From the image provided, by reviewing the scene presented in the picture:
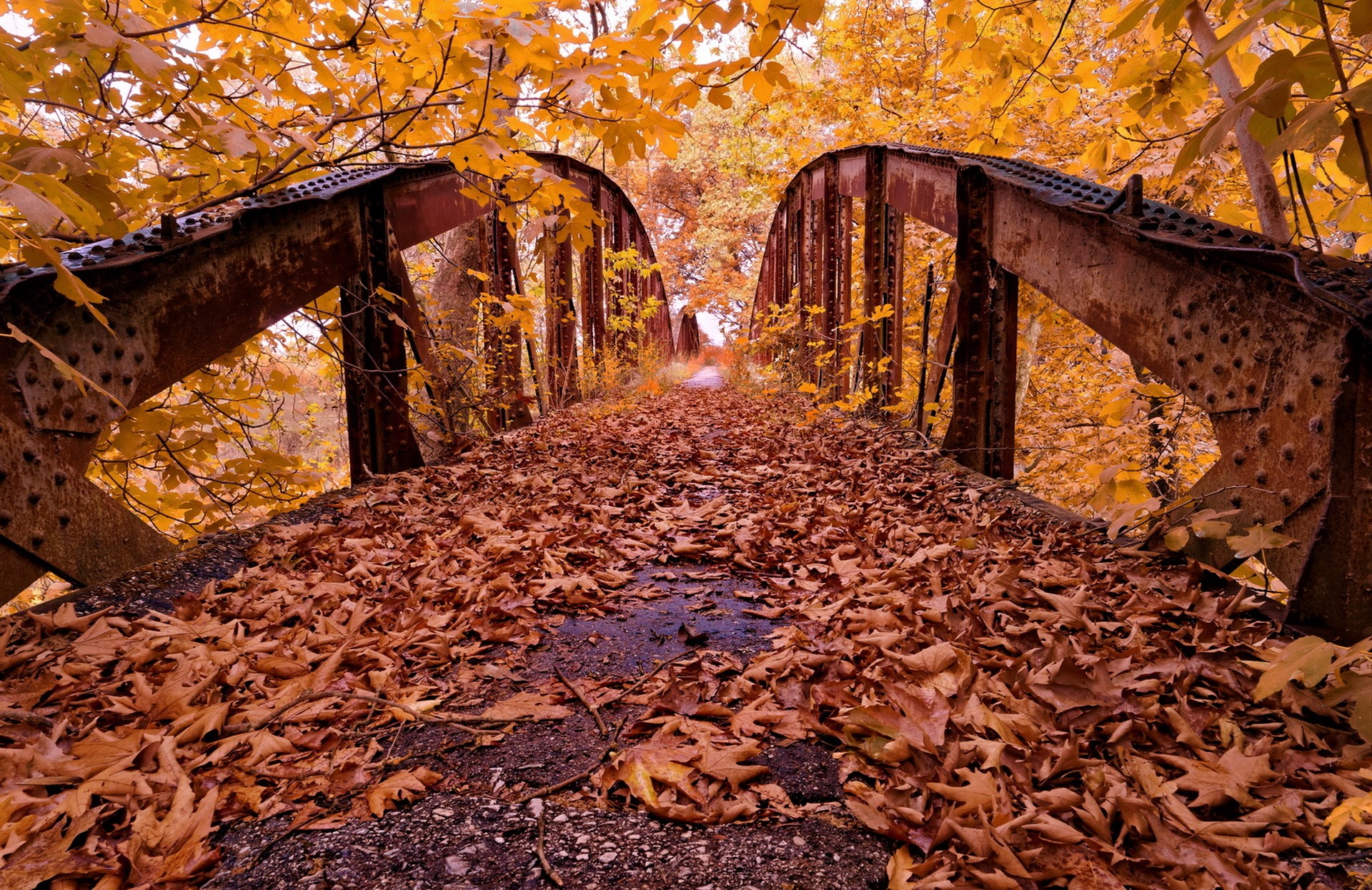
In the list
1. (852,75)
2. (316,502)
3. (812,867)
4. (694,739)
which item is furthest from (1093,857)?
(852,75)

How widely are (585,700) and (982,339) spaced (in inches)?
113

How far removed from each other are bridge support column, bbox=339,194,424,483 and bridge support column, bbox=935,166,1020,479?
296cm

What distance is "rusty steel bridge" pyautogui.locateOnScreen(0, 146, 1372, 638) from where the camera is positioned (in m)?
1.64

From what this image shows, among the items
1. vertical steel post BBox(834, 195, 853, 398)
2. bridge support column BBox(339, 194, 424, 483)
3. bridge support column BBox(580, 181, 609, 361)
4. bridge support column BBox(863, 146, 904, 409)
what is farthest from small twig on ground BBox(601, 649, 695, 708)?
bridge support column BBox(580, 181, 609, 361)

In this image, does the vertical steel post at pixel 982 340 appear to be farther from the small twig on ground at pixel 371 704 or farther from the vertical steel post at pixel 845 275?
the vertical steel post at pixel 845 275

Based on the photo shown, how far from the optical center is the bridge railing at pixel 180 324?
1.83 meters

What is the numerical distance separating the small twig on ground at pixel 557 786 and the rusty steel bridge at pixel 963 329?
1.21 m

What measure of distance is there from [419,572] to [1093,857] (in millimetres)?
2105

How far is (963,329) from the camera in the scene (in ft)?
11.8

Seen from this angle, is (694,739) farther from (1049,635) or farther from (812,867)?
(1049,635)

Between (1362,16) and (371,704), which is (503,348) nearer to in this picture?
(371,704)

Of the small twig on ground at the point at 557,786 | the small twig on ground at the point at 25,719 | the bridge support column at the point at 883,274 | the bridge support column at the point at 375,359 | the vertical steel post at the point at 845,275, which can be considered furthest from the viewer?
the vertical steel post at the point at 845,275

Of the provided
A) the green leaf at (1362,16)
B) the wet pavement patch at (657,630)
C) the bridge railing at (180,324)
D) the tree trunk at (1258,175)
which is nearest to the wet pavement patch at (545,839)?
the wet pavement patch at (657,630)

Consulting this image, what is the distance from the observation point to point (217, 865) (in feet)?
3.64
